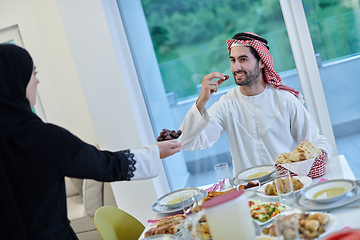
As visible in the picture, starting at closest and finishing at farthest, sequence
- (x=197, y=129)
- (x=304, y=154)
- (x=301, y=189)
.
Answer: (x=301, y=189)
(x=304, y=154)
(x=197, y=129)

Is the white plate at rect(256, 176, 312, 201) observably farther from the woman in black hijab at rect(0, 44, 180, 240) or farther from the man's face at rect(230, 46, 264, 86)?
the man's face at rect(230, 46, 264, 86)

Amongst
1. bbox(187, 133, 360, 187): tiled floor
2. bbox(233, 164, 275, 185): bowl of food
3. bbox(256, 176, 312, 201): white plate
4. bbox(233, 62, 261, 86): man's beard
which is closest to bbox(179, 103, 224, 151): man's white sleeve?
bbox(233, 62, 261, 86): man's beard

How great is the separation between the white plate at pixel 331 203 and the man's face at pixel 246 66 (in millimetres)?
1104

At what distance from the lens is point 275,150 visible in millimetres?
2025

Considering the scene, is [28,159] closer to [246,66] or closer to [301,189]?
[301,189]

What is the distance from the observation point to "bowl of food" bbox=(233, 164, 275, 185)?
4.80 feet

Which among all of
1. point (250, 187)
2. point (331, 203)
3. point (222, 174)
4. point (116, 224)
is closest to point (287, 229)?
point (331, 203)

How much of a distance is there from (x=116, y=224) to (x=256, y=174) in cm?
76

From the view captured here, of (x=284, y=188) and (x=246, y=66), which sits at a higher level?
(x=246, y=66)

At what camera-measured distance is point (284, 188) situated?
44.9 inches

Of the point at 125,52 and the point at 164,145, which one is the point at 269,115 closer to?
the point at 164,145

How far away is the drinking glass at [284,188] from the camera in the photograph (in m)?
1.12

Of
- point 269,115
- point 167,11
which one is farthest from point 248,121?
point 167,11

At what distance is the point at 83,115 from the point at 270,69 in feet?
7.47
